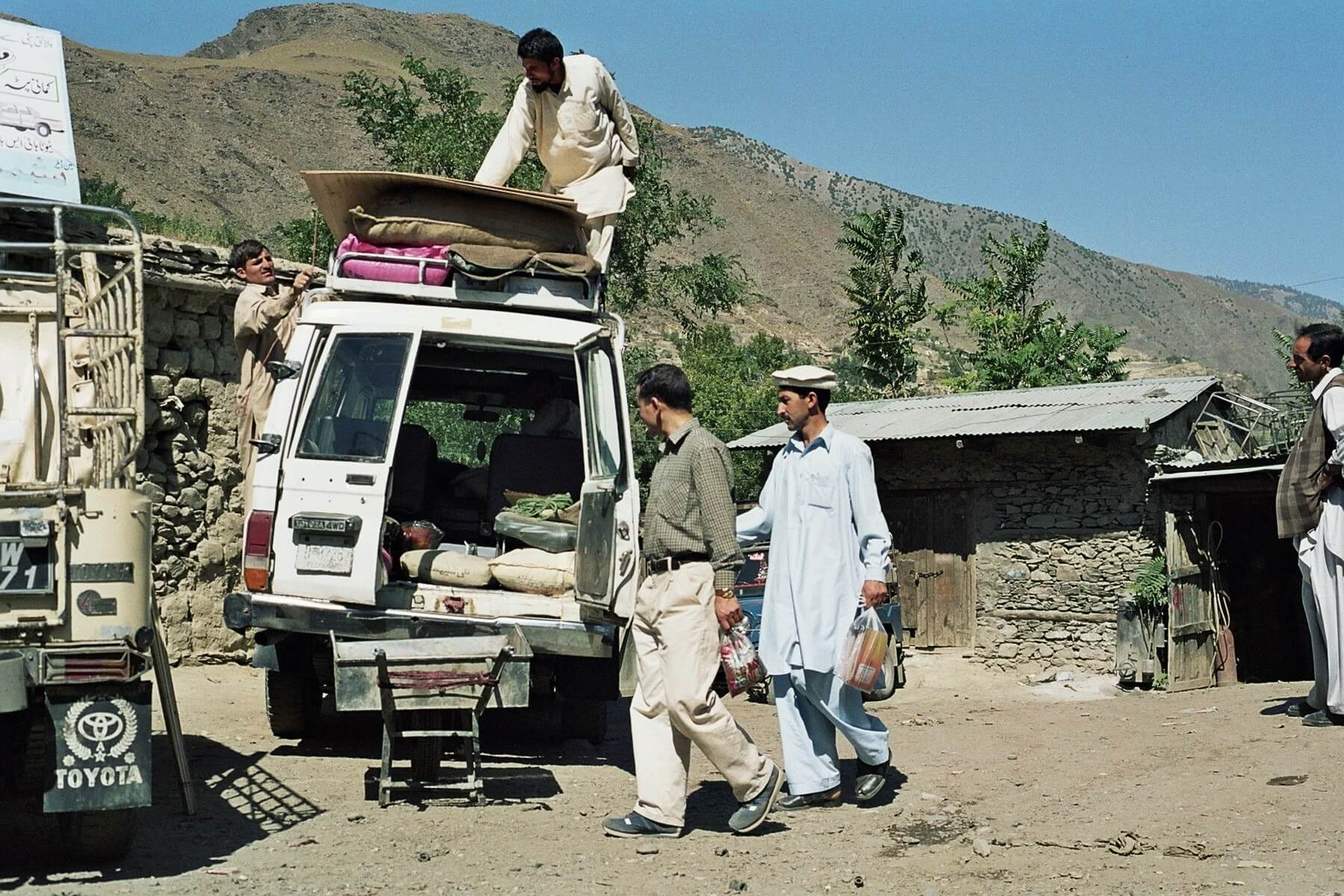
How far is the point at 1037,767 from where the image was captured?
7.16 meters

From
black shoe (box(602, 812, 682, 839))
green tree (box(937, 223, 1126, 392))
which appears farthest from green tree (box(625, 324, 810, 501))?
black shoe (box(602, 812, 682, 839))

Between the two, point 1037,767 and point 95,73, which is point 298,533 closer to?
point 1037,767

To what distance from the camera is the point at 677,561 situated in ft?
18.5

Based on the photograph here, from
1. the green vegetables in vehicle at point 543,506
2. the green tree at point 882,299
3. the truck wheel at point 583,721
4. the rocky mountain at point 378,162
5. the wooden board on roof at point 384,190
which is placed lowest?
the truck wheel at point 583,721

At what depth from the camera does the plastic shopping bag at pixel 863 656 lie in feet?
19.0

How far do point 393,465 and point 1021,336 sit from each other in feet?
A: 71.5

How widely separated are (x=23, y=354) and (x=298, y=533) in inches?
66.0

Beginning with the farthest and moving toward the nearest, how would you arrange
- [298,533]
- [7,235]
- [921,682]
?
[921,682], [7,235], [298,533]

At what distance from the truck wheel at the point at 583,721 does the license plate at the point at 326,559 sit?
1811mm

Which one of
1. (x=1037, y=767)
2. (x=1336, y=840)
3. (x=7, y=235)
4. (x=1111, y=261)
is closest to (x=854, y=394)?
(x=7, y=235)

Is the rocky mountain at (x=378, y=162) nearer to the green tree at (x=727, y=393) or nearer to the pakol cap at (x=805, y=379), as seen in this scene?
the green tree at (x=727, y=393)

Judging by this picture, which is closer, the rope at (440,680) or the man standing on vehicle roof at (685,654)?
the man standing on vehicle roof at (685,654)

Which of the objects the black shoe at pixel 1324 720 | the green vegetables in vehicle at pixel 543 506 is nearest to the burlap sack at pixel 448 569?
the green vegetables in vehicle at pixel 543 506

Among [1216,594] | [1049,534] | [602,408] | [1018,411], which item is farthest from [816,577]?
[1018,411]
